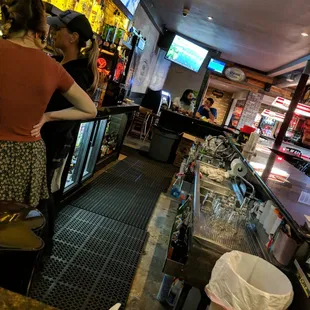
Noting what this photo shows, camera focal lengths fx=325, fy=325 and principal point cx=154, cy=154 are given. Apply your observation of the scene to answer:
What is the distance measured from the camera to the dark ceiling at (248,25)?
17.3 feet

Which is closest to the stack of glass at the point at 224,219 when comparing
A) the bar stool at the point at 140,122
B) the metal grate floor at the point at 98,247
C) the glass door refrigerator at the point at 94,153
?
the metal grate floor at the point at 98,247

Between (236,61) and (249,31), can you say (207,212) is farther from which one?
(236,61)

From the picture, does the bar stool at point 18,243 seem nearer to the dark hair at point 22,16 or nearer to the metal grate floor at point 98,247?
the dark hair at point 22,16

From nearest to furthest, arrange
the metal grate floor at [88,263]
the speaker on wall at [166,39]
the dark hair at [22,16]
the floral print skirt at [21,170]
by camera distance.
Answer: the dark hair at [22,16] < the floral print skirt at [21,170] < the metal grate floor at [88,263] < the speaker on wall at [166,39]

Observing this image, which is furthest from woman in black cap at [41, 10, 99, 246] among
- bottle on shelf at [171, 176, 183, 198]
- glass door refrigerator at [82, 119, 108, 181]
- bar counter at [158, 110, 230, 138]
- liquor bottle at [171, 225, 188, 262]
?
bar counter at [158, 110, 230, 138]

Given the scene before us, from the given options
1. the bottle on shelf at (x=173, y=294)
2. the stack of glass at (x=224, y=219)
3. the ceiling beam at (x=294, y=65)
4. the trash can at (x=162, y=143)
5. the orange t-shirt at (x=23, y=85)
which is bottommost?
the bottle on shelf at (x=173, y=294)

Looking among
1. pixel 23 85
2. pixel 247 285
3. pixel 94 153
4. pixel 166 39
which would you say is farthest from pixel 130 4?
pixel 166 39

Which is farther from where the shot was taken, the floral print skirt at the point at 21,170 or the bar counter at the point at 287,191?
the bar counter at the point at 287,191

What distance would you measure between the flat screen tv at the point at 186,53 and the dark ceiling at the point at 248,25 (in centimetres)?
26

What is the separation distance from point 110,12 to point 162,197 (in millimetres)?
3136

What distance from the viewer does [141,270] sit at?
295 cm

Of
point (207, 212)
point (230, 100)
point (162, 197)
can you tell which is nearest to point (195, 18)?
point (162, 197)

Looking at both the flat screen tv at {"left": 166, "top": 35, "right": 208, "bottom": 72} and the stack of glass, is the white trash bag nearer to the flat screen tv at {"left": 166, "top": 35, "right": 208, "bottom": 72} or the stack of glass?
the stack of glass

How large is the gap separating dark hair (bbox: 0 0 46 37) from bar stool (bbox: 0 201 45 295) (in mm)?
1002
